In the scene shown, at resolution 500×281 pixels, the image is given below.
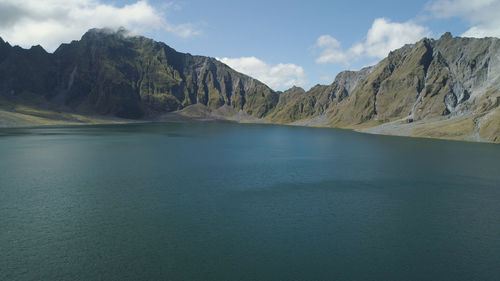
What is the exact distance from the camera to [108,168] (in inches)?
3639

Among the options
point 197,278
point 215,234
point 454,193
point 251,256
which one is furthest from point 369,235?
point 454,193

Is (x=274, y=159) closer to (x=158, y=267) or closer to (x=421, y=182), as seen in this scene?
(x=421, y=182)

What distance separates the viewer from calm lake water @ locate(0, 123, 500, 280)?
34.8 metres

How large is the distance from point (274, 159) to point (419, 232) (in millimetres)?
74171

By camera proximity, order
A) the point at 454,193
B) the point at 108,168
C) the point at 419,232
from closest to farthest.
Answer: the point at 419,232 → the point at 454,193 → the point at 108,168

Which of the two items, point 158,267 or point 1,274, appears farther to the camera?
point 158,267

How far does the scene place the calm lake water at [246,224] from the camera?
3475 cm

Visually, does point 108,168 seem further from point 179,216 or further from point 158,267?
point 158,267

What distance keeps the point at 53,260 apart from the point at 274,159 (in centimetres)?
8913

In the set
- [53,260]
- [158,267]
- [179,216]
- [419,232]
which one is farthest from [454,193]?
[53,260]

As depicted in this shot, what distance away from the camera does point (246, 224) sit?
4803 centimetres

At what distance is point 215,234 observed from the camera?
4422 cm

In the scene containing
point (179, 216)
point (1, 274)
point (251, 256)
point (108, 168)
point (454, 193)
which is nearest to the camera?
point (1, 274)

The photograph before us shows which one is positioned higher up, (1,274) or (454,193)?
(454,193)
